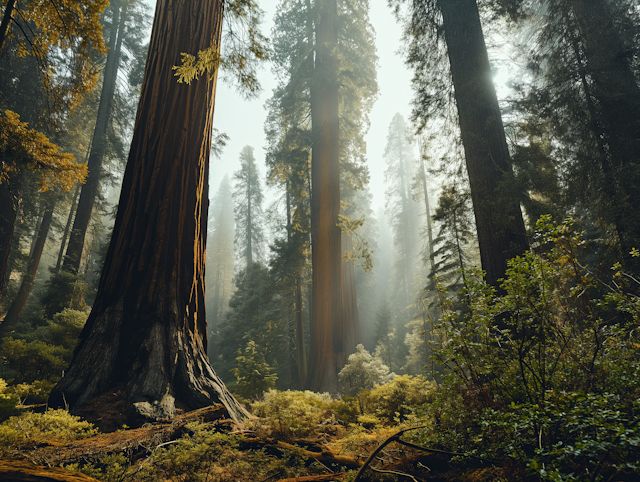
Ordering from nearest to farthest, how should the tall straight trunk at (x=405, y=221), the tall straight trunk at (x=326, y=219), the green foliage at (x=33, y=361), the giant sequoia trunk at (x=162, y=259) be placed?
1. the giant sequoia trunk at (x=162, y=259)
2. the green foliage at (x=33, y=361)
3. the tall straight trunk at (x=326, y=219)
4. the tall straight trunk at (x=405, y=221)

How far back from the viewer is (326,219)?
9.91 metres

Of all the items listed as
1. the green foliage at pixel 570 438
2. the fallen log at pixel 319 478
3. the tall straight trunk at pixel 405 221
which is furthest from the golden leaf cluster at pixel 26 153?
the tall straight trunk at pixel 405 221

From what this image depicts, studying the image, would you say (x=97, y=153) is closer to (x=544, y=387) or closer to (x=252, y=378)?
(x=252, y=378)

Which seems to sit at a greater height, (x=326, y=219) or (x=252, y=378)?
(x=326, y=219)

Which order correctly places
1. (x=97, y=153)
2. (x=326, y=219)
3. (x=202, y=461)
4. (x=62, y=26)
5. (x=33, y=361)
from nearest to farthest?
(x=202, y=461), (x=62, y=26), (x=33, y=361), (x=326, y=219), (x=97, y=153)

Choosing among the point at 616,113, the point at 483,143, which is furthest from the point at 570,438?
the point at 616,113

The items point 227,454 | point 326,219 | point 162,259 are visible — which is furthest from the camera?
point 326,219

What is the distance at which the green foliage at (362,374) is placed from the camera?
7.27 meters

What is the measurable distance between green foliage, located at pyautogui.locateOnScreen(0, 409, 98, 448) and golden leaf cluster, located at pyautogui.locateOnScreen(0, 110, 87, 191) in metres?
4.09

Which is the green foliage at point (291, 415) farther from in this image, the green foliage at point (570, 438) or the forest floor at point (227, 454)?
the green foliage at point (570, 438)

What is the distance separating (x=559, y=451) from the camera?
1154 millimetres

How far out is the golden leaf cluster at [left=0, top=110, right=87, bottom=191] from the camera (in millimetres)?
4344

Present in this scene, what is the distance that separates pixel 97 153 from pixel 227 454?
14248 millimetres

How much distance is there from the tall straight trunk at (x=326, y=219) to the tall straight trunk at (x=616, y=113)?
6.68 metres
